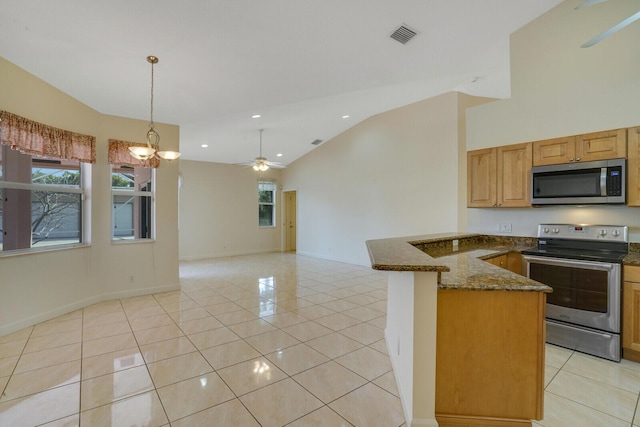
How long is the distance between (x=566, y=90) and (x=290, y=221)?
7.96 meters

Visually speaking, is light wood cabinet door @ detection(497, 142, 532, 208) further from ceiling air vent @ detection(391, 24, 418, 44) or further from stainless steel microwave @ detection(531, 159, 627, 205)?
ceiling air vent @ detection(391, 24, 418, 44)

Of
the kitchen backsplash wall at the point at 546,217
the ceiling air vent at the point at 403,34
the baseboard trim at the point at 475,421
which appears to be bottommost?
the baseboard trim at the point at 475,421

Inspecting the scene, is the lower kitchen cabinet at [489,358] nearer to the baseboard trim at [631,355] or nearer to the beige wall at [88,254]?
the baseboard trim at [631,355]

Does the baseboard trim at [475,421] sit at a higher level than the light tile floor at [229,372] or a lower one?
higher

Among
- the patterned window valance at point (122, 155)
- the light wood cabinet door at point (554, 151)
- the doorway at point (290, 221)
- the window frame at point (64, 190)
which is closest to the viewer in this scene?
the light wood cabinet door at point (554, 151)

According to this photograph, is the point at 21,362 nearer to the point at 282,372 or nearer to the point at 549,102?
the point at 282,372

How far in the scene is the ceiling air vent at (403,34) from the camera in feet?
9.50

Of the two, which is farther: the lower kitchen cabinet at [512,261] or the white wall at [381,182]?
the white wall at [381,182]

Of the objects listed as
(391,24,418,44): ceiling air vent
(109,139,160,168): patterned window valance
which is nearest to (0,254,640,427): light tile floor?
(109,139,160,168): patterned window valance

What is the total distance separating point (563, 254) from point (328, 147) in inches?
230

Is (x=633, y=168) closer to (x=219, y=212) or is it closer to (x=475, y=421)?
(x=475, y=421)

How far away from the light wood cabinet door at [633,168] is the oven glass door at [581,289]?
29.6 inches

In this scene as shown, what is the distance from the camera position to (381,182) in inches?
249

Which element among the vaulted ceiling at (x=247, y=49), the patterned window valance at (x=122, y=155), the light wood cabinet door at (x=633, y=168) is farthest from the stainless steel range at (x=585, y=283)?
the patterned window valance at (x=122, y=155)
